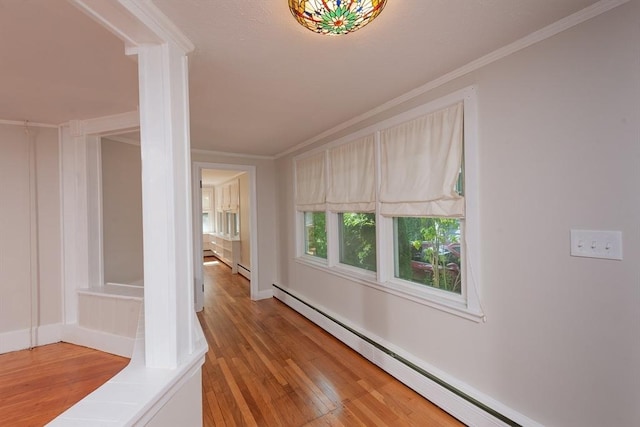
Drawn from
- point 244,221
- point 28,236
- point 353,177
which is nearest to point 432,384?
point 353,177

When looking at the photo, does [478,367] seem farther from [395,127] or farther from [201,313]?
[201,313]

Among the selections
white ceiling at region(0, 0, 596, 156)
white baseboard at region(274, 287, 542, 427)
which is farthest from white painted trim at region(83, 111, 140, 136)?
white baseboard at region(274, 287, 542, 427)

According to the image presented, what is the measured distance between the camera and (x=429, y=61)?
5.46 feet

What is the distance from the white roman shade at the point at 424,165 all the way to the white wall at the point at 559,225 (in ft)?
0.54

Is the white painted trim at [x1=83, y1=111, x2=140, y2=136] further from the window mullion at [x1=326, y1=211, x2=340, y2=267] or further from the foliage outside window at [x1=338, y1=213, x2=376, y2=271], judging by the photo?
the foliage outside window at [x1=338, y1=213, x2=376, y2=271]

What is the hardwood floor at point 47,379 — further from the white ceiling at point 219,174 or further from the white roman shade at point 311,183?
the white ceiling at point 219,174

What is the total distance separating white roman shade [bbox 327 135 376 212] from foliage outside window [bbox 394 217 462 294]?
42 cm

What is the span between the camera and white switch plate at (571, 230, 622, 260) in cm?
121

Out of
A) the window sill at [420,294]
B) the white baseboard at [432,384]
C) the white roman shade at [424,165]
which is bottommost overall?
the white baseboard at [432,384]

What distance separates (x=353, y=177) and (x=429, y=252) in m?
1.08

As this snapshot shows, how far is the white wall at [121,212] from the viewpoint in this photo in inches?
120

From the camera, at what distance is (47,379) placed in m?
2.25

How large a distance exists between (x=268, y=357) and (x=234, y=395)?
1.85 feet

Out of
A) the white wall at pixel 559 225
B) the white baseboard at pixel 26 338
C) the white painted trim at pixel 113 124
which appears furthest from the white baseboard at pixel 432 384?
the white baseboard at pixel 26 338
